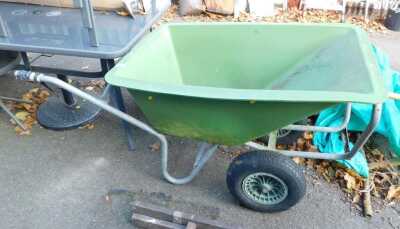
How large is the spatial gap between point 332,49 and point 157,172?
1.38 meters

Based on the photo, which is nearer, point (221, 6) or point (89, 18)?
point (89, 18)

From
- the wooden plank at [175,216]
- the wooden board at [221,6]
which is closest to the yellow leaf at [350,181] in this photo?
the wooden plank at [175,216]

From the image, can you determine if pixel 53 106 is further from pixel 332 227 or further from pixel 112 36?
pixel 332 227

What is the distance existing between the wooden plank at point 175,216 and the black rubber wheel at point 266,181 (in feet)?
0.81

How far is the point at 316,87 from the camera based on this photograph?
73.2 inches

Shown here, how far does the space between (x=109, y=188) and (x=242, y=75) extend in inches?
46.4

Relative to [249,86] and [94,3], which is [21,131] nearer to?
[94,3]

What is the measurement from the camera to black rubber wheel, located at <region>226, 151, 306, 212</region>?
177cm

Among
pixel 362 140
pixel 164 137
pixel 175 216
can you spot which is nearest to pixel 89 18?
pixel 164 137

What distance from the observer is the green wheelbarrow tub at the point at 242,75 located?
1.52 metres

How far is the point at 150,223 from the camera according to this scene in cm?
191

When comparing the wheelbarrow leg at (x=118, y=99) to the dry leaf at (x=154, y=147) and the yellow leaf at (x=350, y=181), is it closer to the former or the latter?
the dry leaf at (x=154, y=147)

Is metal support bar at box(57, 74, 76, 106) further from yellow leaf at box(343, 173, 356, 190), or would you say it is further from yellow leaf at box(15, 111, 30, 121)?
yellow leaf at box(343, 173, 356, 190)

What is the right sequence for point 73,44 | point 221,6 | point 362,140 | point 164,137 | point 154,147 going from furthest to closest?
point 221,6, point 154,147, point 73,44, point 164,137, point 362,140
